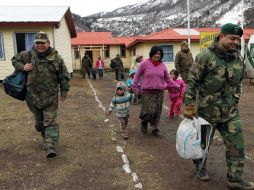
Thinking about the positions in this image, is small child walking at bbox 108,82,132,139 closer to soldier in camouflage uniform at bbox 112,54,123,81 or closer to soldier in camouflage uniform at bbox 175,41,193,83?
soldier in camouflage uniform at bbox 175,41,193,83

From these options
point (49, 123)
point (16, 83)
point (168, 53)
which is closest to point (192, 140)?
point (49, 123)

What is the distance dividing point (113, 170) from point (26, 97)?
1952mm

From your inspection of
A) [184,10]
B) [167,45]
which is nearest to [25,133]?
[167,45]

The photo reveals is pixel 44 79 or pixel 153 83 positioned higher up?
pixel 44 79

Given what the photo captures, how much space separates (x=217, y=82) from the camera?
4137 millimetres

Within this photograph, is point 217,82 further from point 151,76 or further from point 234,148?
point 151,76

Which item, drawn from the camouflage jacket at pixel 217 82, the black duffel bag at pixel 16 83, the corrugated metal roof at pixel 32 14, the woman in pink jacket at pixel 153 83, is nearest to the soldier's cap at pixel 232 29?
the camouflage jacket at pixel 217 82

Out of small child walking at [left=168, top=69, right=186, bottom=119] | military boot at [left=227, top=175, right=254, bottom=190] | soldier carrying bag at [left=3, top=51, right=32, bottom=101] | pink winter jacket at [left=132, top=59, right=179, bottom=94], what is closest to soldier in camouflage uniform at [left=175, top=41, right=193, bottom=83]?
small child walking at [left=168, top=69, right=186, bottom=119]

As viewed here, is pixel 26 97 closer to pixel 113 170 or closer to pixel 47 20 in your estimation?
pixel 113 170

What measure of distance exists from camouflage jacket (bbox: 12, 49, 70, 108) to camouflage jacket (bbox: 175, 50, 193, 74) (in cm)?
506

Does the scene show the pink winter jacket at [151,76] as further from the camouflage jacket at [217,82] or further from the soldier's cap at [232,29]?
the soldier's cap at [232,29]

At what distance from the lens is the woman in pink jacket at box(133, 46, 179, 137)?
6609 millimetres

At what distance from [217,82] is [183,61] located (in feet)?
19.8

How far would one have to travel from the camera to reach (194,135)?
166 inches
